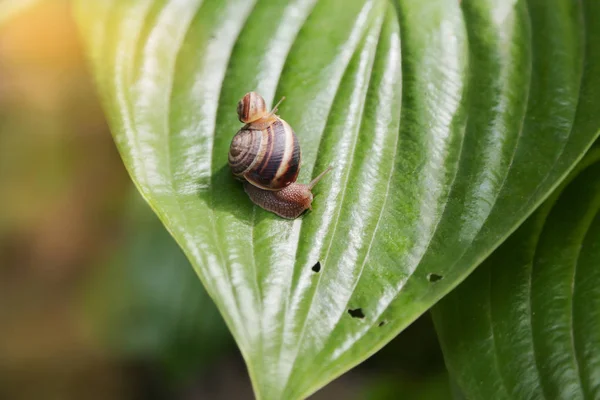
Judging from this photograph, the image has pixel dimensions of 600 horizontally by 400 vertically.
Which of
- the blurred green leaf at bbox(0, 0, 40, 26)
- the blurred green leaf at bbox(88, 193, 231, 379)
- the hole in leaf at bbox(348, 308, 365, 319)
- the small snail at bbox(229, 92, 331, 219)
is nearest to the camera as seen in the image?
the hole in leaf at bbox(348, 308, 365, 319)

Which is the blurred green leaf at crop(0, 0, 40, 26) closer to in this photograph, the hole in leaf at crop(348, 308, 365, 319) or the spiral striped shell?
the spiral striped shell

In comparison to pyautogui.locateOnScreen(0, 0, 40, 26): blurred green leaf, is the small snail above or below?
below

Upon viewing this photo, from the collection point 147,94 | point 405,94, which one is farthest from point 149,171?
Answer: point 405,94

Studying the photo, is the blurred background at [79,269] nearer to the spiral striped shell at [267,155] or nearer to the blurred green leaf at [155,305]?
the blurred green leaf at [155,305]

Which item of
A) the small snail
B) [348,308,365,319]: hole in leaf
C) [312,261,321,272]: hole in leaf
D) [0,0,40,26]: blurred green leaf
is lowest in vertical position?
[348,308,365,319]: hole in leaf

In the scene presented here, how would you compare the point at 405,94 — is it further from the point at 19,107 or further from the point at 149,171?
the point at 19,107

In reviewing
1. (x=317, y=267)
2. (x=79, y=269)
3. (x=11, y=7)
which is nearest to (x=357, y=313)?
(x=317, y=267)

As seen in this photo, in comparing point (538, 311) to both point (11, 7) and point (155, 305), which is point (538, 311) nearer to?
point (155, 305)

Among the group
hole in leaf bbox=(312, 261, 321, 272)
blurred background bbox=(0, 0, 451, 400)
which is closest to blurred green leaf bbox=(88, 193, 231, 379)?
blurred background bbox=(0, 0, 451, 400)
